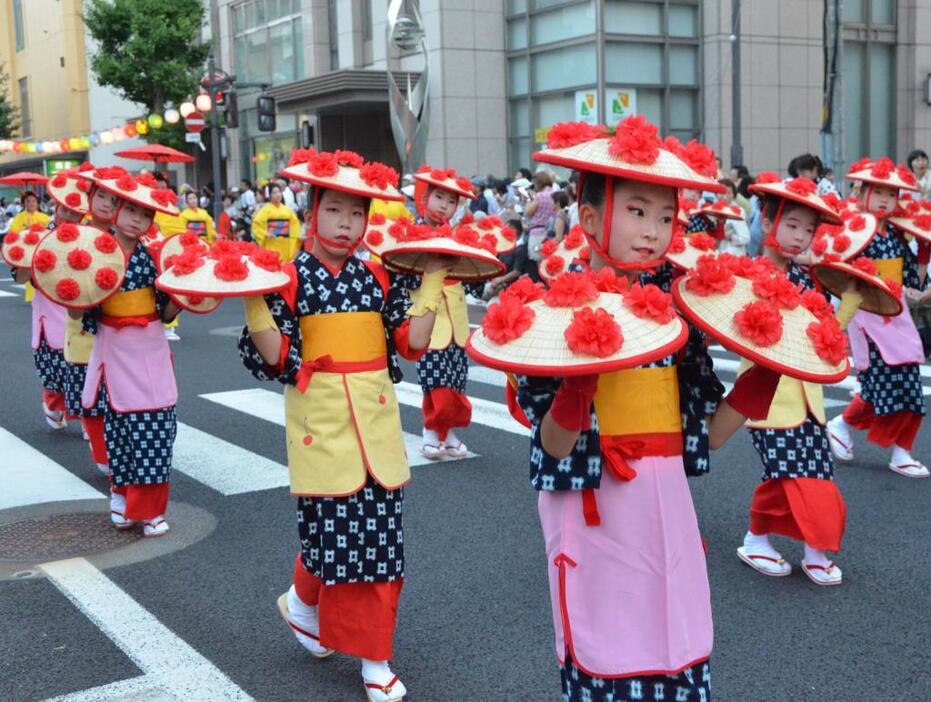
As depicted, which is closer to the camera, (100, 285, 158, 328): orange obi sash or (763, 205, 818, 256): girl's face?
(763, 205, 818, 256): girl's face

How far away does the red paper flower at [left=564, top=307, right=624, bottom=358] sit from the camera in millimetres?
2246

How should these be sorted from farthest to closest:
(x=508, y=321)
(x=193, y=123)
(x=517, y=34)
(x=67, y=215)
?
1. (x=193, y=123)
2. (x=517, y=34)
3. (x=67, y=215)
4. (x=508, y=321)

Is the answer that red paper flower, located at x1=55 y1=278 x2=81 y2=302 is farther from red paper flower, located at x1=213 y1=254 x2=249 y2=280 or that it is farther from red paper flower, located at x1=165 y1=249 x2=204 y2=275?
red paper flower, located at x1=213 y1=254 x2=249 y2=280

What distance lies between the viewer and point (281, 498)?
6785mm

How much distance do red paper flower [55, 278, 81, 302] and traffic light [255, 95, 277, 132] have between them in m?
20.1

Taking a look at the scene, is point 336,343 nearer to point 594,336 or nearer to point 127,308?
point 594,336

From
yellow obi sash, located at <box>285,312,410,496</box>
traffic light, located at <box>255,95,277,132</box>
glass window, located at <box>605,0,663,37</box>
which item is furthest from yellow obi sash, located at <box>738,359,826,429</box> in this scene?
traffic light, located at <box>255,95,277,132</box>

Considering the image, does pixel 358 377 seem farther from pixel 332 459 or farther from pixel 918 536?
pixel 918 536

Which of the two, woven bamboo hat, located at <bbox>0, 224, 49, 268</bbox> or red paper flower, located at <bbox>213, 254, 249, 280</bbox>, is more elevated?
red paper flower, located at <bbox>213, 254, 249, 280</bbox>

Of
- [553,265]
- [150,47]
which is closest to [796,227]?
[553,265]

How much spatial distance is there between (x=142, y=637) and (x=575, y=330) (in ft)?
10.1

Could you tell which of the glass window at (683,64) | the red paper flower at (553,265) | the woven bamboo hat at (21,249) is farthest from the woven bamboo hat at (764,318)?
the glass window at (683,64)

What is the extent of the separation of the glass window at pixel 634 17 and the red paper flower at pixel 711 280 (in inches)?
857

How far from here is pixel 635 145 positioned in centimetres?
269
